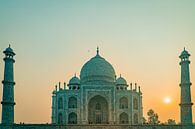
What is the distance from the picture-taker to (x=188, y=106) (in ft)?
112

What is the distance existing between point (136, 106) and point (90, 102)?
5.62 metres

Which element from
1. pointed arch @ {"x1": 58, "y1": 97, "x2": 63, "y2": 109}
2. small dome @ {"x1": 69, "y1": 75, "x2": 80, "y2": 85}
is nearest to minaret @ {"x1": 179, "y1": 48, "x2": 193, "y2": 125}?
pointed arch @ {"x1": 58, "y1": 97, "x2": 63, "y2": 109}

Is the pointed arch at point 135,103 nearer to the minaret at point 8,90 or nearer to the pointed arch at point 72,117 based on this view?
the pointed arch at point 72,117

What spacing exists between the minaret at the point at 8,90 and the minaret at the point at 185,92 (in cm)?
1569

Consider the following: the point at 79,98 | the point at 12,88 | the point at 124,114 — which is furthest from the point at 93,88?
the point at 12,88

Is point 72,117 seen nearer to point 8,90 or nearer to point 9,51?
point 8,90

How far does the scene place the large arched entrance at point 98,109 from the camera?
4481 centimetres

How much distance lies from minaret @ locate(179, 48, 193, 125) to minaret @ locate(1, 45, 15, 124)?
15.7 metres

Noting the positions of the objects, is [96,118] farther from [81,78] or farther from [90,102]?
[81,78]

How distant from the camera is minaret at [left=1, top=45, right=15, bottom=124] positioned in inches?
1325

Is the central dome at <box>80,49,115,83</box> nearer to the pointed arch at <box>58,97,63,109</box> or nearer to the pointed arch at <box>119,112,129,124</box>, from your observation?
the pointed arch at <box>58,97,63,109</box>

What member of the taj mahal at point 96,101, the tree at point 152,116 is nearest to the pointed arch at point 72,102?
the taj mahal at point 96,101

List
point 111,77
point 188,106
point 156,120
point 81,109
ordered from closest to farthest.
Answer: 1. point 188,106
2. point 81,109
3. point 111,77
4. point 156,120

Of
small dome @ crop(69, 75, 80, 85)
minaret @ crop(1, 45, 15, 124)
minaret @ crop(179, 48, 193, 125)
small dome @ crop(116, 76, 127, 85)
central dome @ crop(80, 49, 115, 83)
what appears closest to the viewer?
minaret @ crop(1, 45, 15, 124)
